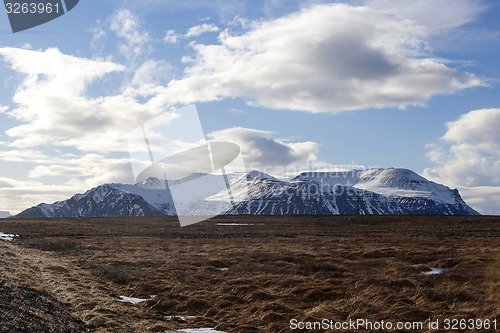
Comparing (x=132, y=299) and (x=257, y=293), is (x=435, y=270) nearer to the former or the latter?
(x=257, y=293)

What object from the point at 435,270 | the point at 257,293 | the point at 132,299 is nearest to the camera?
the point at 257,293

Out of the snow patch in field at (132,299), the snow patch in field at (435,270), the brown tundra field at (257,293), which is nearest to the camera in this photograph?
the brown tundra field at (257,293)

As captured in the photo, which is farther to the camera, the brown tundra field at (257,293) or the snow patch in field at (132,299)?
the snow patch in field at (132,299)

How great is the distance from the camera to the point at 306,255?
29.2 metres

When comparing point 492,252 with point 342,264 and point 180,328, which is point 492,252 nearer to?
point 342,264

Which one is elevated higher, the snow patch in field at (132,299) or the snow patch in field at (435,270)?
the snow patch in field at (435,270)

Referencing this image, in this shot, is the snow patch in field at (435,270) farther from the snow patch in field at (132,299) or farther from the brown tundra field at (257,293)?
the snow patch in field at (132,299)

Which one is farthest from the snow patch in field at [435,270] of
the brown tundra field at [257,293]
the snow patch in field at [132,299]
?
the snow patch in field at [132,299]

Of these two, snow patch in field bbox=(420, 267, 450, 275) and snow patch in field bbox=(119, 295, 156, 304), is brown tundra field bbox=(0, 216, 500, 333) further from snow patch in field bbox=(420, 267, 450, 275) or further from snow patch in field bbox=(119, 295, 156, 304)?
snow patch in field bbox=(119, 295, 156, 304)

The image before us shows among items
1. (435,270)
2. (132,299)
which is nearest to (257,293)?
(132,299)

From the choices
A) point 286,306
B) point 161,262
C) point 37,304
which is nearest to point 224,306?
point 286,306

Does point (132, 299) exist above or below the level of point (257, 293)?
below

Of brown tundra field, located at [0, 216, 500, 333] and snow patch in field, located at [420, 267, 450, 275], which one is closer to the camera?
brown tundra field, located at [0, 216, 500, 333]

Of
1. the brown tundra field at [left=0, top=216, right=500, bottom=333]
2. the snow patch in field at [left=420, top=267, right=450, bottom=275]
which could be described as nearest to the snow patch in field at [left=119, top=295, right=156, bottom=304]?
the brown tundra field at [left=0, top=216, right=500, bottom=333]
